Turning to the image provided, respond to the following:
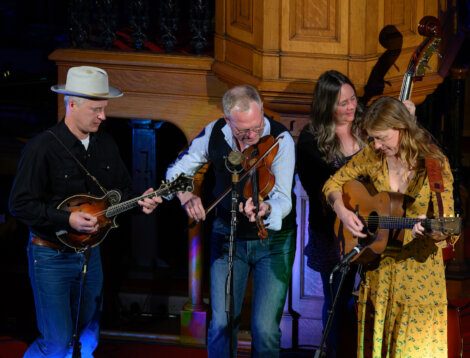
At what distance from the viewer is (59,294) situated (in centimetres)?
687

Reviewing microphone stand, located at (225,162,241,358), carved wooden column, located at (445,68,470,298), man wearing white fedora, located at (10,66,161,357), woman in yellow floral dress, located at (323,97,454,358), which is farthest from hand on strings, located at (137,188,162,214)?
carved wooden column, located at (445,68,470,298)

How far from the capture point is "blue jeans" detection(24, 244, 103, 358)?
6852mm

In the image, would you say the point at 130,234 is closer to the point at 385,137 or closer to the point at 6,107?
the point at 6,107

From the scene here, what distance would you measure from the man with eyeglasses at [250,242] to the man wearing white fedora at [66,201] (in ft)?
1.48

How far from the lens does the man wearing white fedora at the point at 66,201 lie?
6738mm

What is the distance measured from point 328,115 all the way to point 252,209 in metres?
0.99

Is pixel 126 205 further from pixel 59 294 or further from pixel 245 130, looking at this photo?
pixel 245 130

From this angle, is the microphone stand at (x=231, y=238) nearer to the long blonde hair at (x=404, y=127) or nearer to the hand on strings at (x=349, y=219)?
the hand on strings at (x=349, y=219)

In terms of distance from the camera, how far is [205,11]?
8.29 m

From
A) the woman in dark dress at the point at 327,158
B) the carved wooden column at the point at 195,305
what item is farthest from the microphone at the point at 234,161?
the carved wooden column at the point at 195,305

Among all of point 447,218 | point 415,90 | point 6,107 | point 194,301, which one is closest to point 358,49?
point 415,90

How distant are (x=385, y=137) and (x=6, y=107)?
196 inches

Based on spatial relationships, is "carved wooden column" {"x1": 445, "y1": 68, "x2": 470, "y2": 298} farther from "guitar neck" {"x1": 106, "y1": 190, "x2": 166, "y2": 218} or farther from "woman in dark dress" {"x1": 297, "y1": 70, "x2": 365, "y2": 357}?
"guitar neck" {"x1": 106, "y1": 190, "x2": 166, "y2": 218}

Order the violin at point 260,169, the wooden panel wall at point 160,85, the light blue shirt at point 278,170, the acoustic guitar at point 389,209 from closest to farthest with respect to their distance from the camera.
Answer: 1. the acoustic guitar at point 389,209
2. the violin at point 260,169
3. the light blue shirt at point 278,170
4. the wooden panel wall at point 160,85
